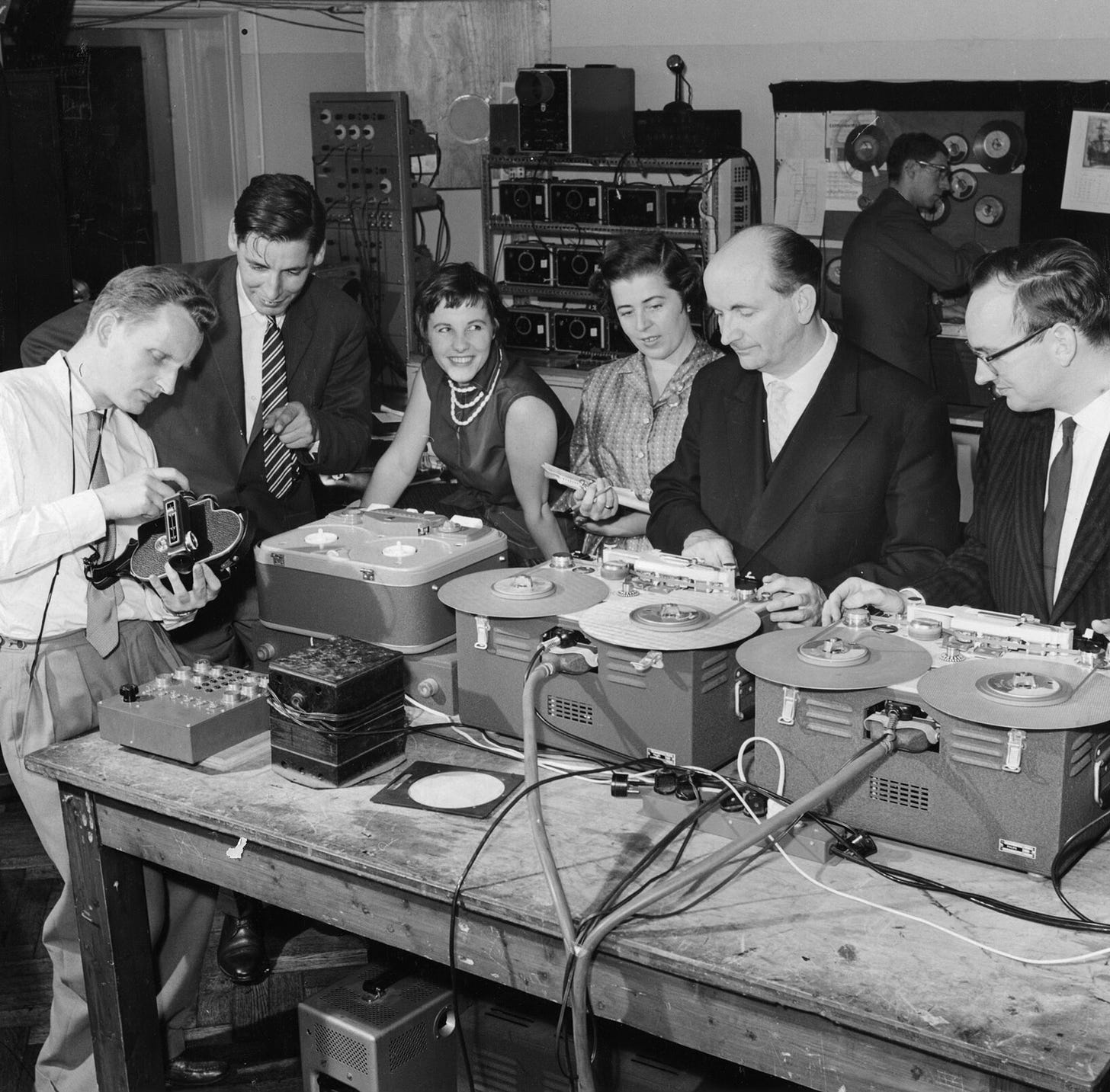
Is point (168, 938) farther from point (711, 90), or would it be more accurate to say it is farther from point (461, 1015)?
point (711, 90)

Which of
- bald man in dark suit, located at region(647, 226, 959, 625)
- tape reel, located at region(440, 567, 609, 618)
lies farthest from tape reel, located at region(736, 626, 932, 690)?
bald man in dark suit, located at region(647, 226, 959, 625)

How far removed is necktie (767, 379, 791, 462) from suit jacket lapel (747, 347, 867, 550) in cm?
6

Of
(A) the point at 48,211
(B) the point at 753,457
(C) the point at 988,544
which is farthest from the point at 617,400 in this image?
(A) the point at 48,211

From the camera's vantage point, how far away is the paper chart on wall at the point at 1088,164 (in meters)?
5.30

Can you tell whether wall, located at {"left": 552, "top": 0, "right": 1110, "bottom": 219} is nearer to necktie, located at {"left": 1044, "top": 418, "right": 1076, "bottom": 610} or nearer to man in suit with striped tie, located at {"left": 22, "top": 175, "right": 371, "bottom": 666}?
man in suit with striped tie, located at {"left": 22, "top": 175, "right": 371, "bottom": 666}

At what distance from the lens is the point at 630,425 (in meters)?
3.35

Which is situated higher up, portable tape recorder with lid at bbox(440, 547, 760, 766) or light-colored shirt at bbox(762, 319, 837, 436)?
light-colored shirt at bbox(762, 319, 837, 436)

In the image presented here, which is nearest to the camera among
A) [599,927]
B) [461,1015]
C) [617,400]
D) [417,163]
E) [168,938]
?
[599,927]

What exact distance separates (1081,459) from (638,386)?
3.98 ft

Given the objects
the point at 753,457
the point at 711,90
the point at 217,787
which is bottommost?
the point at 217,787

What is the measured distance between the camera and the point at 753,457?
283cm

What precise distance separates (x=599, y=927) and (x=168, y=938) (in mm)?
1282

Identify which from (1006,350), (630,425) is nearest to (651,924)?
(1006,350)

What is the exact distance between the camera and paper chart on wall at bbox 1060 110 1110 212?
5.30 m
